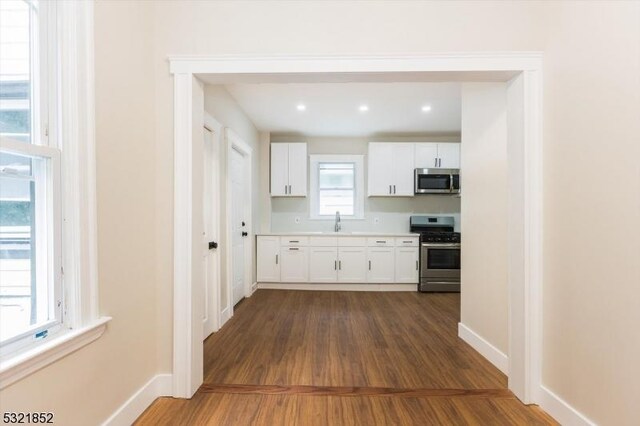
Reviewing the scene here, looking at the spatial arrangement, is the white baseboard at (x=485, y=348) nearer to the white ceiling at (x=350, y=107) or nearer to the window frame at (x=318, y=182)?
the white ceiling at (x=350, y=107)

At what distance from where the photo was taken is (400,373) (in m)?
2.24

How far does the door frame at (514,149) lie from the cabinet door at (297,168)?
3.20m

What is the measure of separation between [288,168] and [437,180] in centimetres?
246

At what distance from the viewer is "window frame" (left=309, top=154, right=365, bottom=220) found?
212 inches

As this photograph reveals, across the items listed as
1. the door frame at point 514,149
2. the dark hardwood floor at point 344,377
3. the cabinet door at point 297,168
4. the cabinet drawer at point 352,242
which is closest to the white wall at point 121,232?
the door frame at point 514,149

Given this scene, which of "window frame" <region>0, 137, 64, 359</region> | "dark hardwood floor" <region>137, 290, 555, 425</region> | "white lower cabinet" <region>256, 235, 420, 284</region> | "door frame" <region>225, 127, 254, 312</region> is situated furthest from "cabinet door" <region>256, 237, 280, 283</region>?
"window frame" <region>0, 137, 64, 359</region>

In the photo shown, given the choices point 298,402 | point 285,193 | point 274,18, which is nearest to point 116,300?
point 298,402

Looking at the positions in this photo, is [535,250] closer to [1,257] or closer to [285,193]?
[1,257]

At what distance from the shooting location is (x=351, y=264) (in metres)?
4.80

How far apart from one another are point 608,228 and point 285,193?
13.8 ft

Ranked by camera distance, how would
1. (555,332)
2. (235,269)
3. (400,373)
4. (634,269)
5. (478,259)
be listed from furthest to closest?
(235,269), (478,259), (400,373), (555,332), (634,269)

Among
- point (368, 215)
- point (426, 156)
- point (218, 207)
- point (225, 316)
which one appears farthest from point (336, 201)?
point (225, 316)

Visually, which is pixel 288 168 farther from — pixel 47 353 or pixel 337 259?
pixel 47 353

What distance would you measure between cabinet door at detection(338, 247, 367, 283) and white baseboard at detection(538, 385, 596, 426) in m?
3.03
